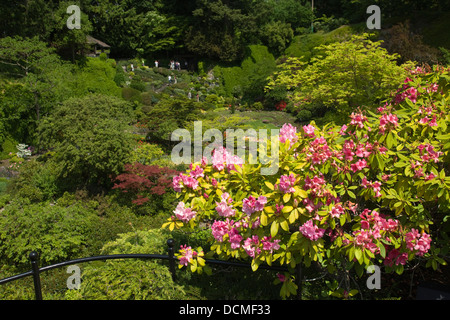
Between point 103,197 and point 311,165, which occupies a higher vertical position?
point 311,165

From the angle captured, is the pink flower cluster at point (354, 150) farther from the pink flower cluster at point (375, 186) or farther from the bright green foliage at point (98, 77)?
the bright green foliage at point (98, 77)

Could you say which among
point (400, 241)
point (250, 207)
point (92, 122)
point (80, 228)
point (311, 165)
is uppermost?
point (92, 122)

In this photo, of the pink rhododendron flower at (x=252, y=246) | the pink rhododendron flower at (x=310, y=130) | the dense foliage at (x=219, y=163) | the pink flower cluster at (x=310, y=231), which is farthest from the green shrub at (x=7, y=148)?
the pink flower cluster at (x=310, y=231)

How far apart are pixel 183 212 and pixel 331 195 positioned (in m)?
1.27

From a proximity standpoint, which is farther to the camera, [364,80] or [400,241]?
[364,80]

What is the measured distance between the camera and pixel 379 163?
2.95m

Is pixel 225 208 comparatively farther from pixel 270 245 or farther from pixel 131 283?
pixel 131 283

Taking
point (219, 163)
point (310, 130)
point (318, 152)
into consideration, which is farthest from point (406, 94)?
point (219, 163)

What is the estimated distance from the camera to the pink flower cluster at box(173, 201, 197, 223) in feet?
10.7

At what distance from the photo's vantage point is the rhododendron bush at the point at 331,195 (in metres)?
2.85
